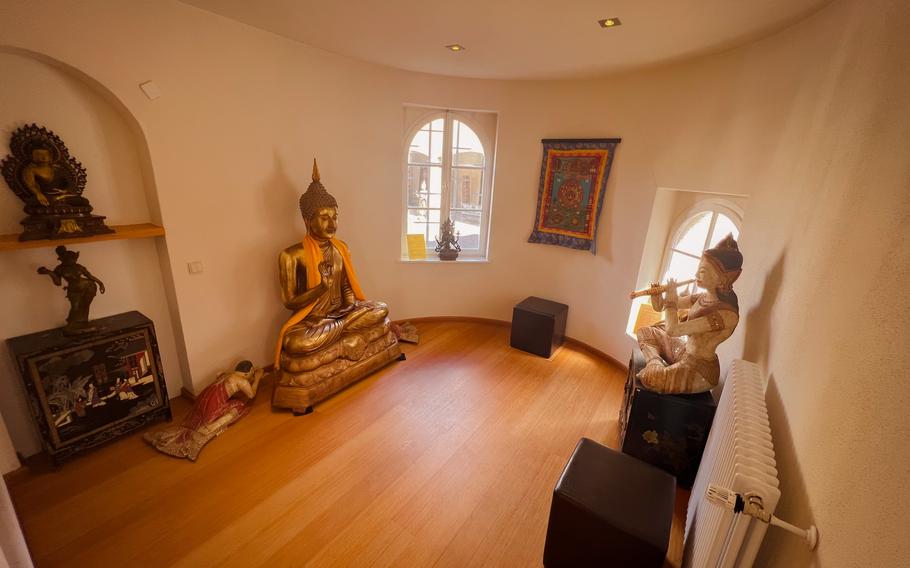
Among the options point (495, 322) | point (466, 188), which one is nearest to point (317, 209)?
point (466, 188)

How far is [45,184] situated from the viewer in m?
2.02

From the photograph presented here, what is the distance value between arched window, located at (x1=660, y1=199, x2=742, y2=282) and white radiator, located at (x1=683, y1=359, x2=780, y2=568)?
1.69 meters

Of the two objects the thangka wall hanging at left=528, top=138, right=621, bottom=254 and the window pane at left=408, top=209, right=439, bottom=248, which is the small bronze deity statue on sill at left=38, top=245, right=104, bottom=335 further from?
the thangka wall hanging at left=528, top=138, right=621, bottom=254

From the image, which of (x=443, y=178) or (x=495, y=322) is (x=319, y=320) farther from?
(x=495, y=322)

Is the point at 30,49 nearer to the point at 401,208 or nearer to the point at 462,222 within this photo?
the point at 401,208

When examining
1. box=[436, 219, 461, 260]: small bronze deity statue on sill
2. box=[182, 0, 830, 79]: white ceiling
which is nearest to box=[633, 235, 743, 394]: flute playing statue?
box=[182, 0, 830, 79]: white ceiling

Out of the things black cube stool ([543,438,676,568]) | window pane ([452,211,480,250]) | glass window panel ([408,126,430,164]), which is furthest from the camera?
window pane ([452,211,480,250])

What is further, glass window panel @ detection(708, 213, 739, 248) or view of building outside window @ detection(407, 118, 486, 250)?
view of building outside window @ detection(407, 118, 486, 250)

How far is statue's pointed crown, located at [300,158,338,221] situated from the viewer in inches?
115

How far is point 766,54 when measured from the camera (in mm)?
2266

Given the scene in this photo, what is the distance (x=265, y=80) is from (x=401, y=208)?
1.61 meters

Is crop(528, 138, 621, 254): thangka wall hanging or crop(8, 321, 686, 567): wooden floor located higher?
crop(528, 138, 621, 254): thangka wall hanging

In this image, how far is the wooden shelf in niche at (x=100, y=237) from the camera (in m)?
1.85

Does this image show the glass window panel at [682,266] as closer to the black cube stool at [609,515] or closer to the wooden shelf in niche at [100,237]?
the black cube stool at [609,515]
